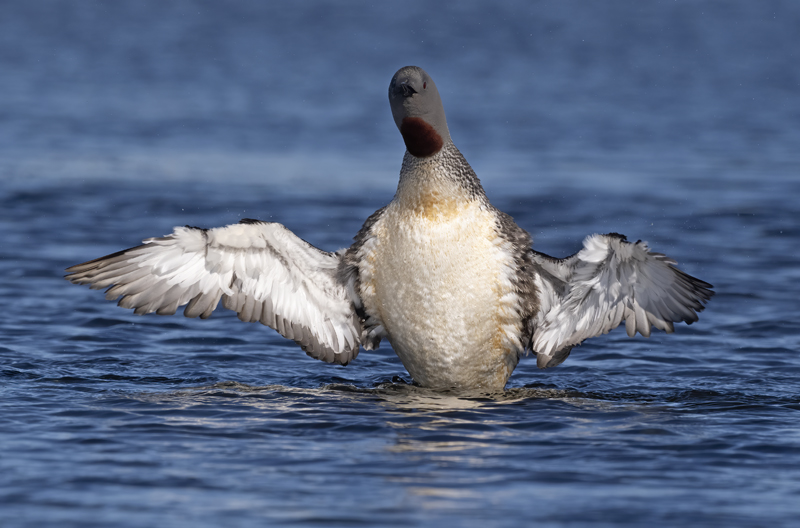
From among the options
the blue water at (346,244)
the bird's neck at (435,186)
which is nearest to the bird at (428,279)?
the bird's neck at (435,186)

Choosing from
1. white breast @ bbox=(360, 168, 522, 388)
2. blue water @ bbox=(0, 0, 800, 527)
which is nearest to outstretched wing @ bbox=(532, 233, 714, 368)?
white breast @ bbox=(360, 168, 522, 388)

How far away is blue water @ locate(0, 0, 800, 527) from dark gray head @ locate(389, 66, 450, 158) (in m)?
1.93

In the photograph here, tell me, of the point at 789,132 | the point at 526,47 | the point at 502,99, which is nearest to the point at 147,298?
the point at 789,132

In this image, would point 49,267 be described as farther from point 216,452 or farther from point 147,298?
point 216,452

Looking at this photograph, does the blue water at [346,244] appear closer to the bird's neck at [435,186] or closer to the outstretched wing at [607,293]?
the outstretched wing at [607,293]

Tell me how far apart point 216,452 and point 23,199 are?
1165 centimetres

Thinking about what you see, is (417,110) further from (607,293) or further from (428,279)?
(607,293)

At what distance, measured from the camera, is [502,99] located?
1170 inches

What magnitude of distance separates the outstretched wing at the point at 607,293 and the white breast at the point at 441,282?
294mm

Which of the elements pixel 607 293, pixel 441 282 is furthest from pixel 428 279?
pixel 607 293

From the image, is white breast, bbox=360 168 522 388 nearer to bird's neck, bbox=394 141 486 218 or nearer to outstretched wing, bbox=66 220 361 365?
bird's neck, bbox=394 141 486 218

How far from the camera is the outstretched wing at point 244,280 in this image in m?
8.27

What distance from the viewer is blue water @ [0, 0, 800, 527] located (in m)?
6.39

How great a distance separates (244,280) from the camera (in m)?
8.62
